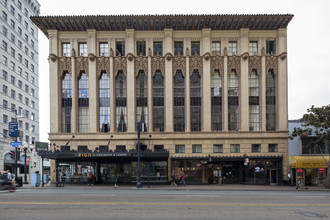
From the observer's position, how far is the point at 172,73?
34969 mm

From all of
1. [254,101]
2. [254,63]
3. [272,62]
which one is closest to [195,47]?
[254,63]

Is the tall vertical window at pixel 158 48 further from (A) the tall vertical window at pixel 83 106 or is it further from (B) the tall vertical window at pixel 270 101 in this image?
(B) the tall vertical window at pixel 270 101

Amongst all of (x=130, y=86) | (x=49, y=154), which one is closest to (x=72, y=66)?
(x=130, y=86)

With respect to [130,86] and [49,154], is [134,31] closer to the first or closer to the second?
[130,86]

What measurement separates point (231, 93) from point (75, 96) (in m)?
20.0

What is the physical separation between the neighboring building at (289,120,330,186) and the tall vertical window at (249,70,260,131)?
4968 mm

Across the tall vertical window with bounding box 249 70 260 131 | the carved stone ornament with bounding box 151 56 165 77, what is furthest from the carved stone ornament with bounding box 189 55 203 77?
the tall vertical window with bounding box 249 70 260 131

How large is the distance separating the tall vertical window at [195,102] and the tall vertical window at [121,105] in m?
8.55

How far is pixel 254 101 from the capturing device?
34.8 metres

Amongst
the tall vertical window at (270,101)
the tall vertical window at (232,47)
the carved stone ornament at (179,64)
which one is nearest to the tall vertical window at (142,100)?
the carved stone ornament at (179,64)

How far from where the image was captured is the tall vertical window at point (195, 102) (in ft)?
114

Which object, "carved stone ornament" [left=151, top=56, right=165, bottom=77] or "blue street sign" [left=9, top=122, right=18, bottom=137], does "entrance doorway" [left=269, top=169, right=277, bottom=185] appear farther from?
"blue street sign" [left=9, top=122, right=18, bottom=137]

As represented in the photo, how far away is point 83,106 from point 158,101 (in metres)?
9.70

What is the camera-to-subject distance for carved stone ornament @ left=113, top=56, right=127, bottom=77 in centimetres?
3509
